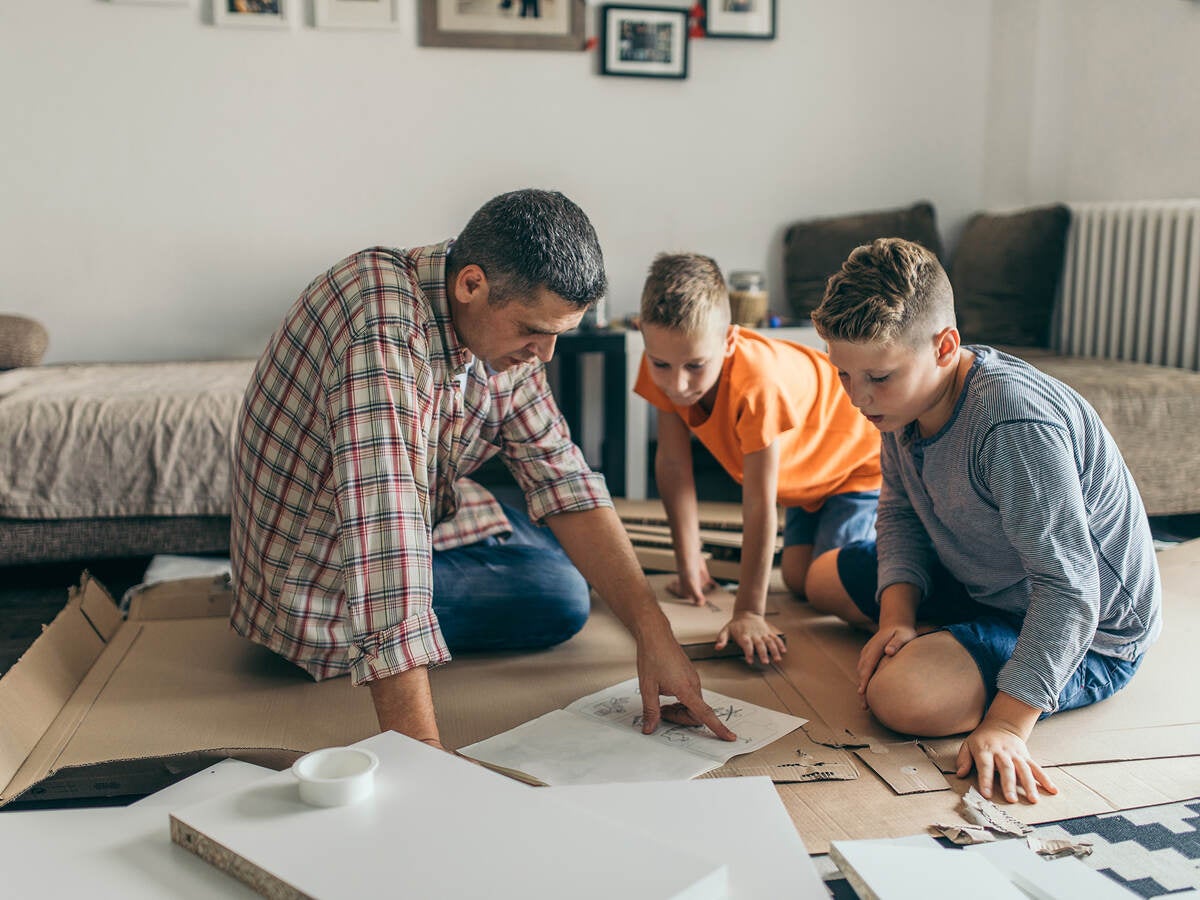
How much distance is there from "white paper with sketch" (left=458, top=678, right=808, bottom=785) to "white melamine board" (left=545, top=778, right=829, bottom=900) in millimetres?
293

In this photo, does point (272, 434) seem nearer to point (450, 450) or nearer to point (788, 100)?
point (450, 450)

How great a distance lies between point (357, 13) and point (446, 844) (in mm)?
2934

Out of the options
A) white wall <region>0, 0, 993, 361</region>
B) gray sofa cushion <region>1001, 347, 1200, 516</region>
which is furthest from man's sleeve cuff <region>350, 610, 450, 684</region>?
white wall <region>0, 0, 993, 361</region>

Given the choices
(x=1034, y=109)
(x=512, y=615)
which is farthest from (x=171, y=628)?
(x=1034, y=109)

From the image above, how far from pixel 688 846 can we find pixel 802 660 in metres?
0.89

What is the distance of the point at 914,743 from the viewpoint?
1.33 m

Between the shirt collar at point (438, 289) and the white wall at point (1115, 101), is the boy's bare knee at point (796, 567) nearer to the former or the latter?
the shirt collar at point (438, 289)

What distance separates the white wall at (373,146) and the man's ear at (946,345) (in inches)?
86.9

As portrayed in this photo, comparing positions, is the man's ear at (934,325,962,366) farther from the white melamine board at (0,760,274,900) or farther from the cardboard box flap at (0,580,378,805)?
the white melamine board at (0,760,274,900)

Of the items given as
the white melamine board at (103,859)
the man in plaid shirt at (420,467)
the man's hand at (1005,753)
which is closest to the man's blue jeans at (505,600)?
the man in plaid shirt at (420,467)

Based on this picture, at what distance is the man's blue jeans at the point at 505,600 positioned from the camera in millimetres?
1673

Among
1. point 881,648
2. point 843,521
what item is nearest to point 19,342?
point 843,521

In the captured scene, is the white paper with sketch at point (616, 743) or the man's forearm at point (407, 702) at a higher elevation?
the man's forearm at point (407, 702)

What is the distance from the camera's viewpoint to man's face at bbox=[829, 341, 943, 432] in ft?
4.17
